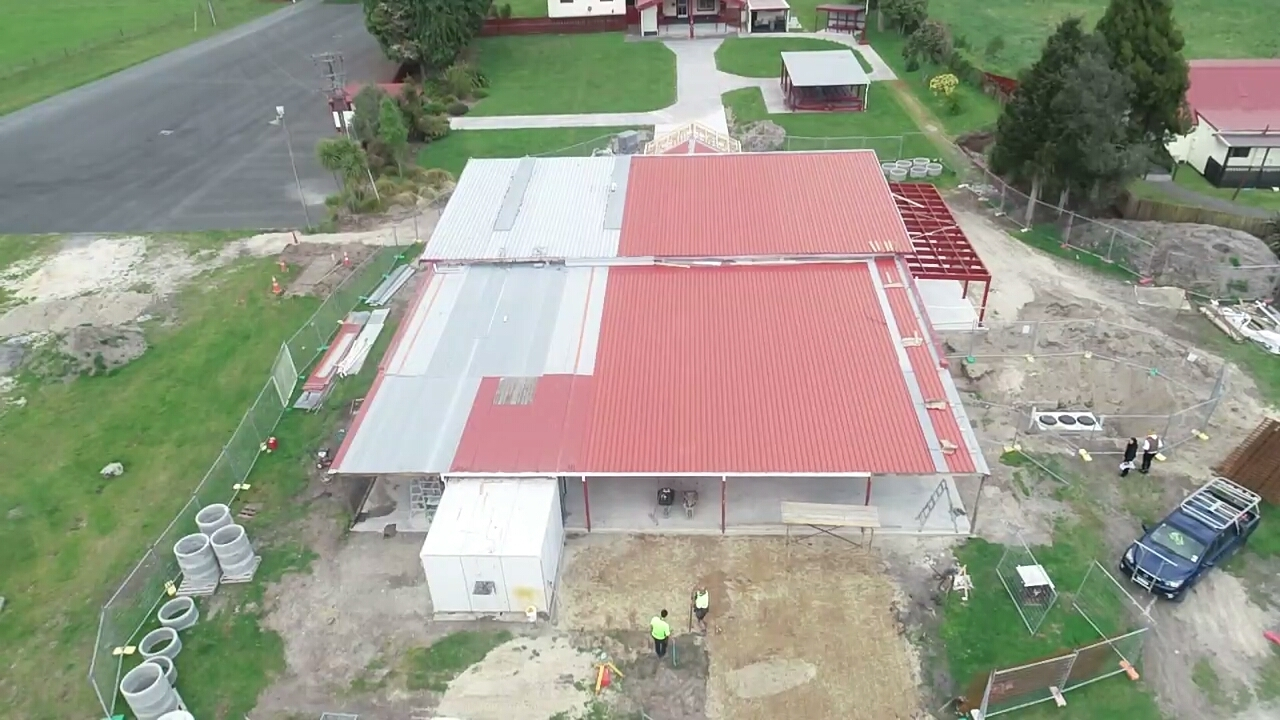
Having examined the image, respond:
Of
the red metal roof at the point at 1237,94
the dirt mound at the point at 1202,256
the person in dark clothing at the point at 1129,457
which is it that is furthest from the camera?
the red metal roof at the point at 1237,94

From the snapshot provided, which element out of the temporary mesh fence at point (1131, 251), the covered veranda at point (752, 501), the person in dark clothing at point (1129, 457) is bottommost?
the covered veranda at point (752, 501)

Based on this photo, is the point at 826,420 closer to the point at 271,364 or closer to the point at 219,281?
the point at 271,364

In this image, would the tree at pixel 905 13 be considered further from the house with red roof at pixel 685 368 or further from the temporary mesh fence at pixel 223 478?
the temporary mesh fence at pixel 223 478

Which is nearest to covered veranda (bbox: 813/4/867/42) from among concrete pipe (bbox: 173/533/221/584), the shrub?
the shrub

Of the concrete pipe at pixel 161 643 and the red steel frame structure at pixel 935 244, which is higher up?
the red steel frame structure at pixel 935 244

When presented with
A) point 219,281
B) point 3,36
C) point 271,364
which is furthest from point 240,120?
point 3,36

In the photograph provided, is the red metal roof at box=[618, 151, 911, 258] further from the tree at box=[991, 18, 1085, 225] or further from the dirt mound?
the dirt mound

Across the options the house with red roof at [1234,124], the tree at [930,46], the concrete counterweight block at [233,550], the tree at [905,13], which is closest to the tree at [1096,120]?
the house with red roof at [1234,124]
